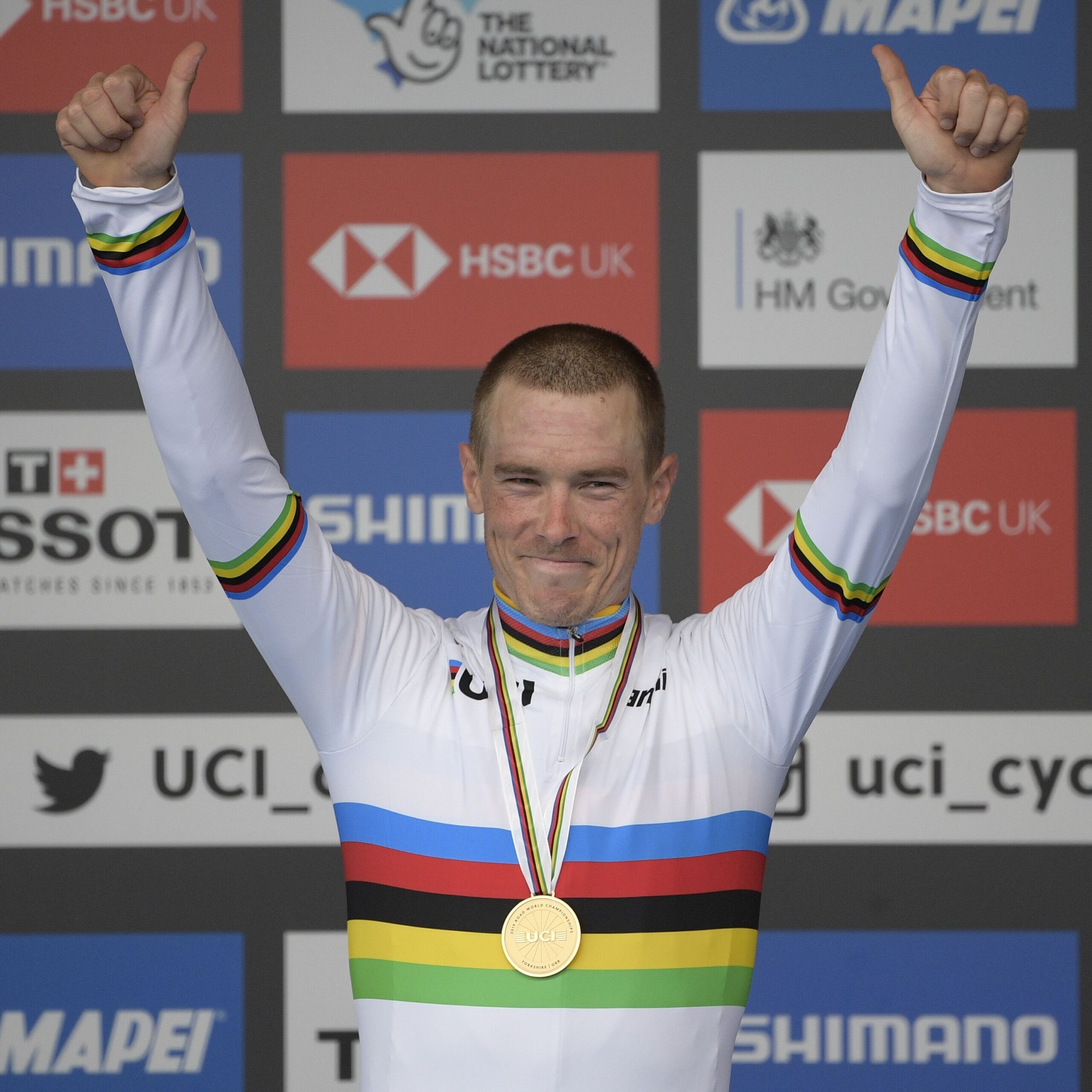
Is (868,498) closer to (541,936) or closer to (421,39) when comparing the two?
(541,936)

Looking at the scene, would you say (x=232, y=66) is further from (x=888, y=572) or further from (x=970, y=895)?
(x=970, y=895)

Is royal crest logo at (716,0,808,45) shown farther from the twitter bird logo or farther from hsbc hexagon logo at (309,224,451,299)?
the twitter bird logo

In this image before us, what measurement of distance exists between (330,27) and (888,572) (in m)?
1.67

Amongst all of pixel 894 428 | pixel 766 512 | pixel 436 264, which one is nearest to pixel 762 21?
pixel 436 264

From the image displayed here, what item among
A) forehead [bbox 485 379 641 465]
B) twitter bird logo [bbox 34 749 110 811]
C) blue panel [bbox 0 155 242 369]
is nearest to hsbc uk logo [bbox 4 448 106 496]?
blue panel [bbox 0 155 242 369]

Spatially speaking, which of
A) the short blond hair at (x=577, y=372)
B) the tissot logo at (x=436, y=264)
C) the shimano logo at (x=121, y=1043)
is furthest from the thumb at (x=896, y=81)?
the shimano logo at (x=121, y=1043)

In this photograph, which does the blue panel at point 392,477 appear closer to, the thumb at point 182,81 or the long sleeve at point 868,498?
the long sleeve at point 868,498

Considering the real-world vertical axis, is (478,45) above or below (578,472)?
above

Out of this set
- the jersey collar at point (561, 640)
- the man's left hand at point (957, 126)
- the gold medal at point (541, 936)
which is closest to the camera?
the man's left hand at point (957, 126)

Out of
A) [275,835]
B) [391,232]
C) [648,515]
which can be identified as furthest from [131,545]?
[648,515]

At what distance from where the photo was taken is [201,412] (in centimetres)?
98

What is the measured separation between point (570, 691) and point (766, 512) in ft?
3.91

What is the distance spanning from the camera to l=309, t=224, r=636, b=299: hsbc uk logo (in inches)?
89.0

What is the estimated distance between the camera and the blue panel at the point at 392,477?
88.7 inches
